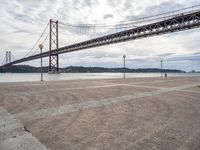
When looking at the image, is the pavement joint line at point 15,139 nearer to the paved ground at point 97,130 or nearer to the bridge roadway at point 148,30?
the paved ground at point 97,130

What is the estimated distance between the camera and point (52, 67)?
62.0 meters

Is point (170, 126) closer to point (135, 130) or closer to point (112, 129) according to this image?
point (135, 130)

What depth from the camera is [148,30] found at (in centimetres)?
4444

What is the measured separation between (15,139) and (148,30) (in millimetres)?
44821

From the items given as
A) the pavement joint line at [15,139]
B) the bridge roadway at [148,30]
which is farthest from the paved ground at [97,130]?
the bridge roadway at [148,30]

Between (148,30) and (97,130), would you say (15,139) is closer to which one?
(97,130)

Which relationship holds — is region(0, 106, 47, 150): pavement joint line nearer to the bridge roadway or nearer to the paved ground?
the paved ground

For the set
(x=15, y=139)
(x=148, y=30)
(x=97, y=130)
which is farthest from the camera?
(x=148, y=30)

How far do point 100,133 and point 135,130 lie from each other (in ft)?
2.71

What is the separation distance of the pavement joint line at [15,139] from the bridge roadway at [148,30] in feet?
124

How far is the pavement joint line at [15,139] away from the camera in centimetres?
318

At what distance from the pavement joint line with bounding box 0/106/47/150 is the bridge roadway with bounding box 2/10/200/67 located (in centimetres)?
3793

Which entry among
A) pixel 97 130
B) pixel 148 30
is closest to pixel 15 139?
pixel 97 130

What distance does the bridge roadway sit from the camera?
35594 millimetres
